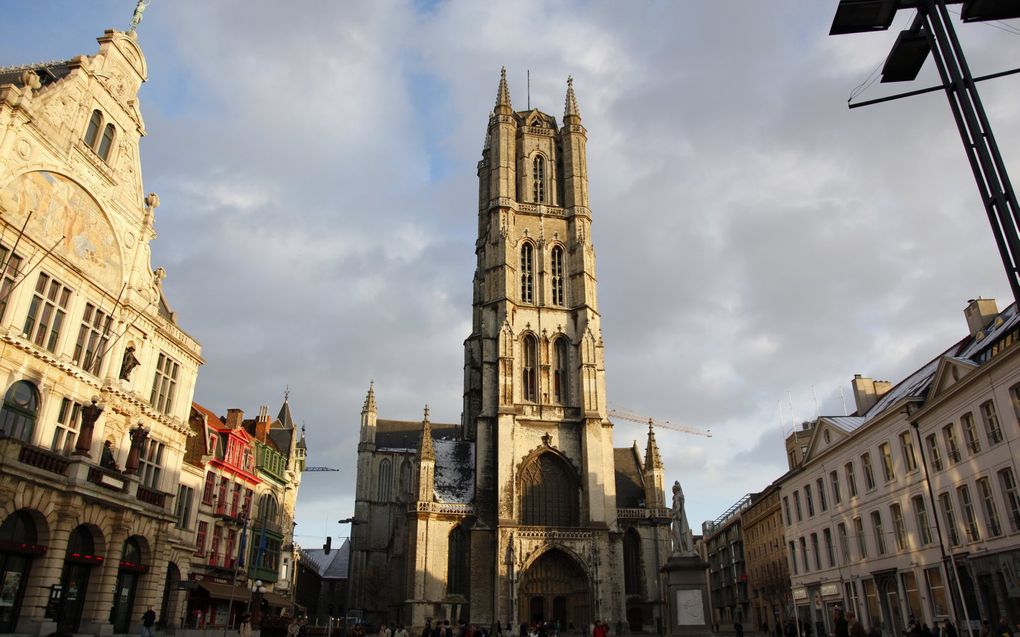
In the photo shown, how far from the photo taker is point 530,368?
1945 inches

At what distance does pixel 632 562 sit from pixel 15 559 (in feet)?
120

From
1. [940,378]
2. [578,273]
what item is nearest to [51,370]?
[940,378]

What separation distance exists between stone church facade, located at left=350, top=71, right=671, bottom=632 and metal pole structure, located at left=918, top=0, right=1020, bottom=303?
124 feet

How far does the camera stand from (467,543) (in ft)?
146

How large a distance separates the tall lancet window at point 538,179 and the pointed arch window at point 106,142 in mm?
35274

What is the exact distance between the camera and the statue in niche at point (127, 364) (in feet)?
75.9

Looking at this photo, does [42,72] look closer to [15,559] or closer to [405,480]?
[15,559]

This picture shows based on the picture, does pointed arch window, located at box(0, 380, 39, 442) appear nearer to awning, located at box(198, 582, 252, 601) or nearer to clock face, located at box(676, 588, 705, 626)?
awning, located at box(198, 582, 252, 601)

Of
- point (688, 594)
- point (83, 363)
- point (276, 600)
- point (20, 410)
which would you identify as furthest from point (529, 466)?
point (20, 410)

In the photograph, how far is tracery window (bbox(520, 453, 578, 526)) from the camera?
45.5 metres

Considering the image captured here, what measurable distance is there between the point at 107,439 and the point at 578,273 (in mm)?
35092

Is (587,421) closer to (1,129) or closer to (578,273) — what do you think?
(578,273)

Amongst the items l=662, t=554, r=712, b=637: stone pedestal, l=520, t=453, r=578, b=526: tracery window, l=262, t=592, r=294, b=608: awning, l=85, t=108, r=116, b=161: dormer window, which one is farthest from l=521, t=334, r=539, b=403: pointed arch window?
l=85, t=108, r=116, b=161: dormer window

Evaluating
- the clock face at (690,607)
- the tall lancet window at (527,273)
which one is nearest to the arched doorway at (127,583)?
the clock face at (690,607)
